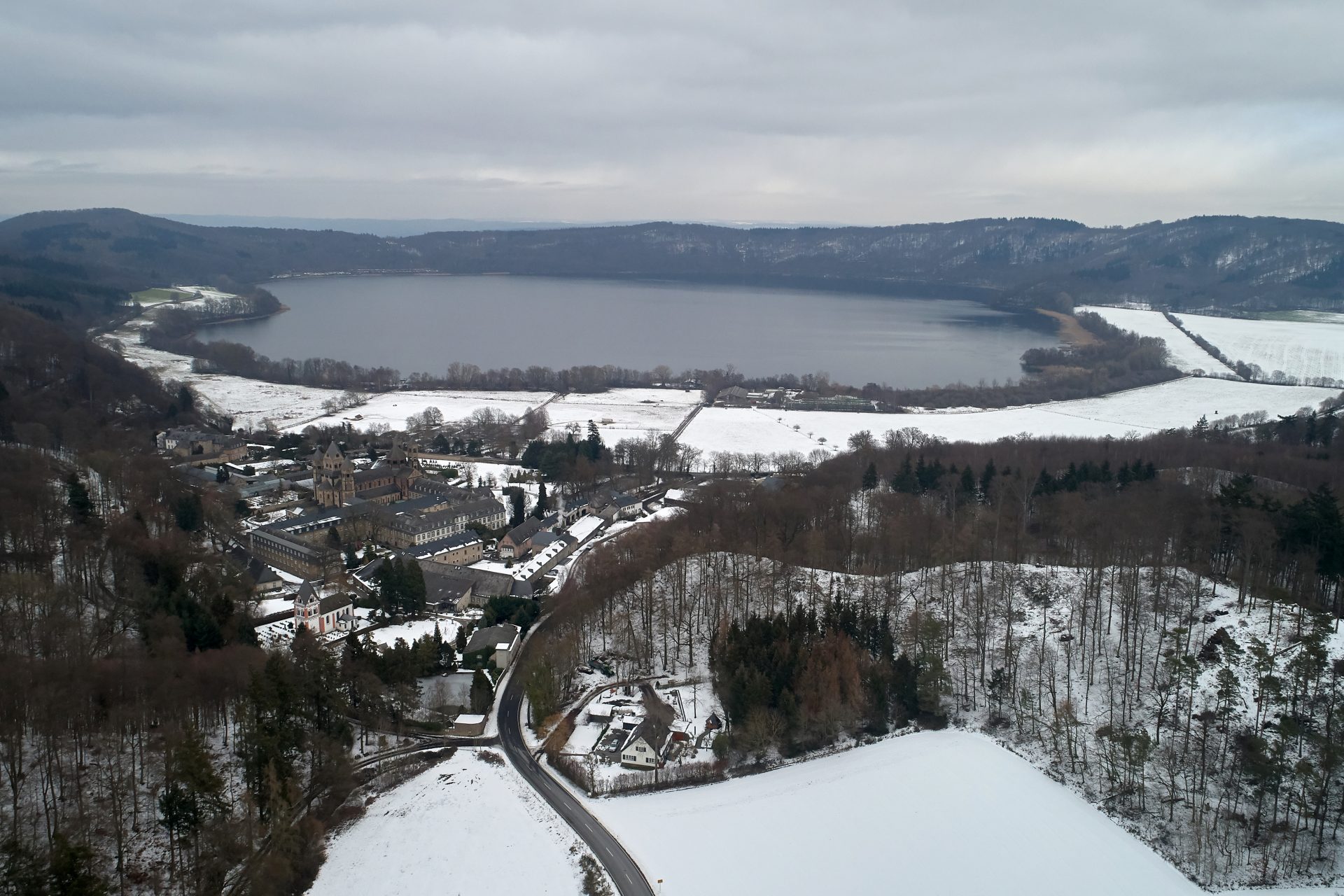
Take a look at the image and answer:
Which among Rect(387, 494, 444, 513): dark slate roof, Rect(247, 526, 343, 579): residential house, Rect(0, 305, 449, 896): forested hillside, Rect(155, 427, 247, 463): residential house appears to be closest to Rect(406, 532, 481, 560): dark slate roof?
Rect(387, 494, 444, 513): dark slate roof

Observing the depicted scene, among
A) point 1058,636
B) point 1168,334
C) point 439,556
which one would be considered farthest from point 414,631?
point 1168,334

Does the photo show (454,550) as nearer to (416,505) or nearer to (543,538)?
(543,538)

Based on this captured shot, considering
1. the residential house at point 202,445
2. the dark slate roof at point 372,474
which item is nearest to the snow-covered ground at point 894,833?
the dark slate roof at point 372,474

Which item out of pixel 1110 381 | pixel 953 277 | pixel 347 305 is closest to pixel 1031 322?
pixel 1110 381

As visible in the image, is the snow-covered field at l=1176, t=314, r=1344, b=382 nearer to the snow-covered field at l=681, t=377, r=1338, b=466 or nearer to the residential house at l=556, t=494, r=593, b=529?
the snow-covered field at l=681, t=377, r=1338, b=466

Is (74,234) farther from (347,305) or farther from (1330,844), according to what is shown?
(1330,844)
